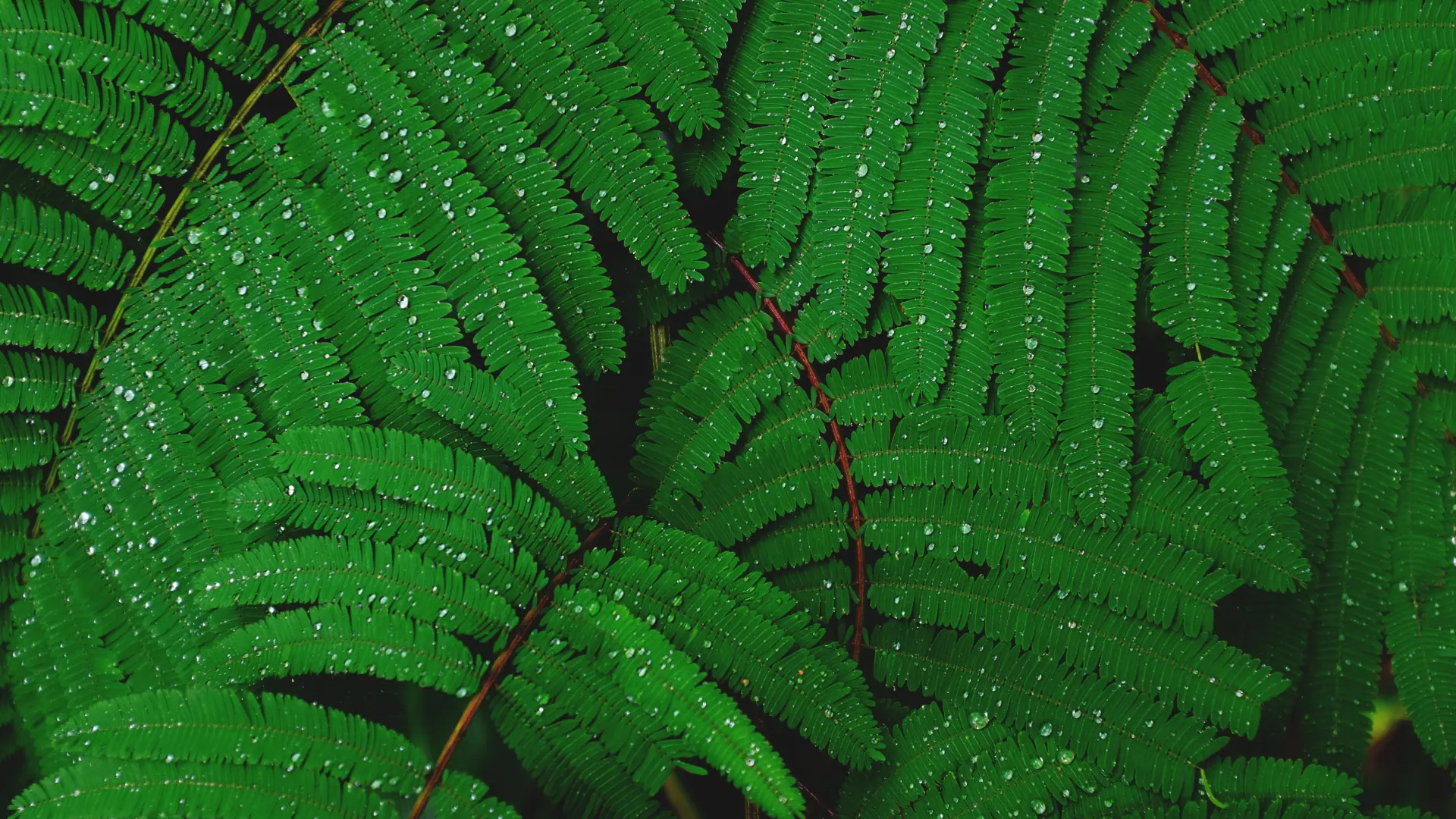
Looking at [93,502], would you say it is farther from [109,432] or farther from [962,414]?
[962,414]

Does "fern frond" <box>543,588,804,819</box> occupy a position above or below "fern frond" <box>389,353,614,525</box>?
below

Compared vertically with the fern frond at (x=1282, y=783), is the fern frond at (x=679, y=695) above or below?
above

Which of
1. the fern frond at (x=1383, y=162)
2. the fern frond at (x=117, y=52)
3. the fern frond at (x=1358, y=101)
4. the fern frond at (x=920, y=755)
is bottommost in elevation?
the fern frond at (x=920, y=755)

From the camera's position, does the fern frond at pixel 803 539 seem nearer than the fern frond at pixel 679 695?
No

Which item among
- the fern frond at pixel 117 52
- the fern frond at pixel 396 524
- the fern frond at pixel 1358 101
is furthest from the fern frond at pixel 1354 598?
the fern frond at pixel 117 52

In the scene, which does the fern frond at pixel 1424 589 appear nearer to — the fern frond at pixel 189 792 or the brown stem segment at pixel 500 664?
the brown stem segment at pixel 500 664

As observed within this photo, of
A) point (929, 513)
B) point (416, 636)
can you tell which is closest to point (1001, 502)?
point (929, 513)

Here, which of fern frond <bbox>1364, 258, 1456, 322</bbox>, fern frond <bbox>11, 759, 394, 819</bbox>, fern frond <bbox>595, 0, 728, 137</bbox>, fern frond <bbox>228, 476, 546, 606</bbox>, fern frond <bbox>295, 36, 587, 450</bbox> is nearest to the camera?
fern frond <bbox>11, 759, 394, 819</bbox>

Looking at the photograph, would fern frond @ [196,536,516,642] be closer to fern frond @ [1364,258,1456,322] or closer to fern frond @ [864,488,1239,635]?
fern frond @ [864,488,1239,635]

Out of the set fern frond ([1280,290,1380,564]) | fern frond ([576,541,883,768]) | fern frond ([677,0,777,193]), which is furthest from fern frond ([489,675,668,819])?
fern frond ([1280,290,1380,564])
